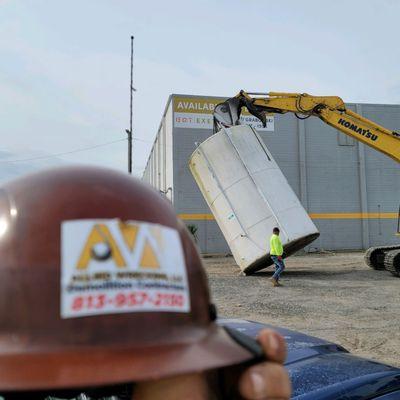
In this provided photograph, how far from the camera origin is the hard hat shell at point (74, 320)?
927 mm

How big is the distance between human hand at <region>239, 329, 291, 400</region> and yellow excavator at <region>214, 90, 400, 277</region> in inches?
514

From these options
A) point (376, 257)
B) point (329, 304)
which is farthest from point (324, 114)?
point (329, 304)

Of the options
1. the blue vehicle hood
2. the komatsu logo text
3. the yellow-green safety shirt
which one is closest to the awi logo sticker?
the blue vehicle hood

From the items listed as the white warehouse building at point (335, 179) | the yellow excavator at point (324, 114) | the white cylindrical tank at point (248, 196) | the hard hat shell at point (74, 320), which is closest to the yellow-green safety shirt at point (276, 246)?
the white cylindrical tank at point (248, 196)

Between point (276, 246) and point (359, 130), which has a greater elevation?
point (359, 130)

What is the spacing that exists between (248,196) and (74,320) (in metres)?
12.0

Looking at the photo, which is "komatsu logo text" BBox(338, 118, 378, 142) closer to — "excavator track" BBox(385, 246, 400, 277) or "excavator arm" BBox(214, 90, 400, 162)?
"excavator arm" BBox(214, 90, 400, 162)

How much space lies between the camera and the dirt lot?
7148mm

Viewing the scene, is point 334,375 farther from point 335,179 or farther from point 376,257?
point 335,179

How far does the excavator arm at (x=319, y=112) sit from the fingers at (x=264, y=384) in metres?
13.1

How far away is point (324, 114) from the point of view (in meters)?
14.5

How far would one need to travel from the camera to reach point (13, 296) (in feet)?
3.29

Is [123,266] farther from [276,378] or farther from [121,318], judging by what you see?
[276,378]

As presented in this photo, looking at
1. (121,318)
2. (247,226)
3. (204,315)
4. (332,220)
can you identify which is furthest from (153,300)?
(332,220)
